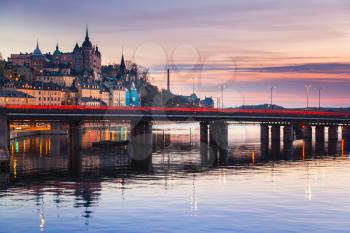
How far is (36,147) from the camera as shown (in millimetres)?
164125

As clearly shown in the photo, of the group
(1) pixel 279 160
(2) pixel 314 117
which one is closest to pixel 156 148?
(1) pixel 279 160

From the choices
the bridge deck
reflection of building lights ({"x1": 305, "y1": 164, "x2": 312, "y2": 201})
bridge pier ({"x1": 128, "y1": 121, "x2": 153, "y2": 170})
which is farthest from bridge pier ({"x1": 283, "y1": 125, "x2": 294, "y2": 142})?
reflection of building lights ({"x1": 305, "y1": 164, "x2": 312, "y2": 201})

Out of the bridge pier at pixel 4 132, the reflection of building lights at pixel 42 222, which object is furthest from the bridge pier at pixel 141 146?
the reflection of building lights at pixel 42 222

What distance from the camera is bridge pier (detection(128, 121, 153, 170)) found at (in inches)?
4707

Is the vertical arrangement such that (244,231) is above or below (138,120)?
below

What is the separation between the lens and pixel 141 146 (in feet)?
532

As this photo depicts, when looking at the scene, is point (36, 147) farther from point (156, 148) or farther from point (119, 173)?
point (119, 173)

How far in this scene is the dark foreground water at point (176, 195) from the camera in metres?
61.3

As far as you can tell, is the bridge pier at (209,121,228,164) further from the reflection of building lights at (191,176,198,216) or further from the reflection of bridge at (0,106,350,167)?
the reflection of building lights at (191,176,198,216)

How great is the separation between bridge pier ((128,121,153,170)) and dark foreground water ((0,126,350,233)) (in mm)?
2054

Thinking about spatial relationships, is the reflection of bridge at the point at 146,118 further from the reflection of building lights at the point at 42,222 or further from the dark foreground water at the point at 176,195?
the reflection of building lights at the point at 42,222

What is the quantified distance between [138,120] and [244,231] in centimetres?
10771

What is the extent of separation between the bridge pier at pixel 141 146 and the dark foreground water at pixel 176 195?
6.74 feet

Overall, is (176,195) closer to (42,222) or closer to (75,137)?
(42,222)
